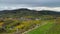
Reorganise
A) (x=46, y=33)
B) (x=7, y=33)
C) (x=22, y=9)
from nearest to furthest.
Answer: (x=46, y=33) → (x=7, y=33) → (x=22, y=9)

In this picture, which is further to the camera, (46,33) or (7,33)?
(7,33)

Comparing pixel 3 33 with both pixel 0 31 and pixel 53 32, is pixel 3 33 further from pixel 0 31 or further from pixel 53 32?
pixel 53 32

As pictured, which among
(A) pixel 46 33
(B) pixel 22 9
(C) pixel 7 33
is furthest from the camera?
(B) pixel 22 9

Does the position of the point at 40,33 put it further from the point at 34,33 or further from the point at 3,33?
the point at 3,33

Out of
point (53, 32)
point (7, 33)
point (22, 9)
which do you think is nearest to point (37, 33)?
point (53, 32)

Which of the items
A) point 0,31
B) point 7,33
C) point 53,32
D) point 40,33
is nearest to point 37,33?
point 40,33

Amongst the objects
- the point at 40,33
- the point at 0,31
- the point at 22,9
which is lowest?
the point at 22,9

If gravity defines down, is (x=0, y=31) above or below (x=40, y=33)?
below

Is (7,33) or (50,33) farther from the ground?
(50,33)

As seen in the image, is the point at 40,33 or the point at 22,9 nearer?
the point at 40,33
